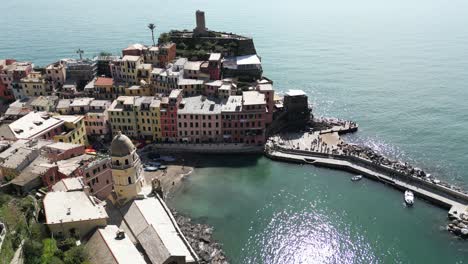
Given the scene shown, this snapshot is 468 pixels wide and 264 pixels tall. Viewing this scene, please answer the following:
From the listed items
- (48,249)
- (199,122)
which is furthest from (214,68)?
(48,249)

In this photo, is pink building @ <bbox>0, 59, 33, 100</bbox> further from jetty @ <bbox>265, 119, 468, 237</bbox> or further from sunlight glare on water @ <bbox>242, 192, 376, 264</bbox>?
sunlight glare on water @ <bbox>242, 192, 376, 264</bbox>

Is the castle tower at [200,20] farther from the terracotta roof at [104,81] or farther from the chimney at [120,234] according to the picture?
the chimney at [120,234]

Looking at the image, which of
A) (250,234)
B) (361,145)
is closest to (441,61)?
(361,145)

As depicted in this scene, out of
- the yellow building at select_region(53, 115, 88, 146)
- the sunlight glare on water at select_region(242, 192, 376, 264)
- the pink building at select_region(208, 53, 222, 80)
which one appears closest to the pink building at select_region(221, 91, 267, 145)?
the pink building at select_region(208, 53, 222, 80)

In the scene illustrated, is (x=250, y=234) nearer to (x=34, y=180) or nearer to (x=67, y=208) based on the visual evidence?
(x=67, y=208)

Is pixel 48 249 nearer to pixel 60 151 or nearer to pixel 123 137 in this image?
pixel 123 137
